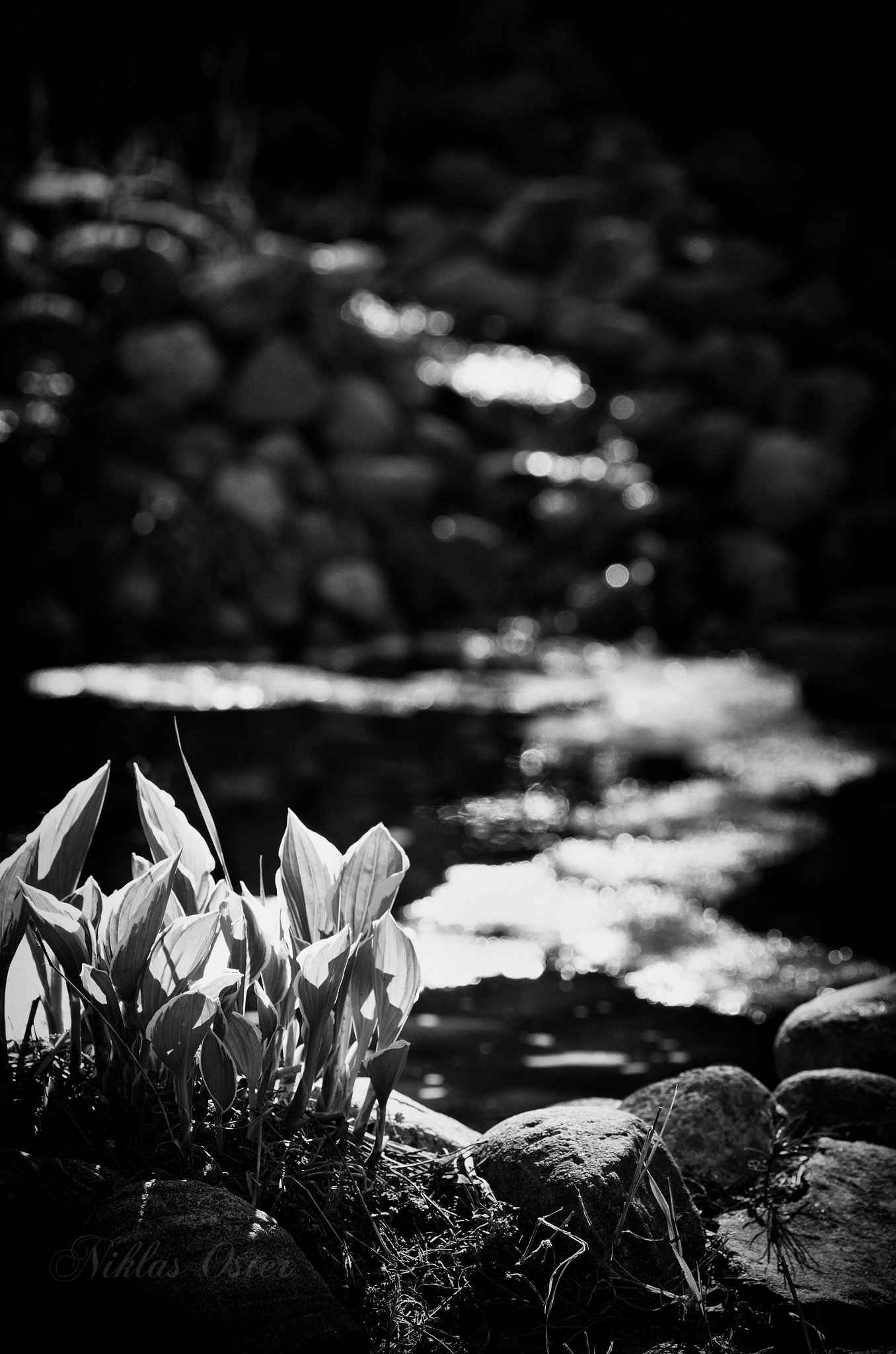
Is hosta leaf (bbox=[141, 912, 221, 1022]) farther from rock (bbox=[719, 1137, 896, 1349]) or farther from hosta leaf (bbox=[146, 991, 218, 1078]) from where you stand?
rock (bbox=[719, 1137, 896, 1349])

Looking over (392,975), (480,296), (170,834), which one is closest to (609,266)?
(480,296)

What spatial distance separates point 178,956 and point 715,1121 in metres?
0.82

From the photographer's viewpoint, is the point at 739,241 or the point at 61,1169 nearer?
the point at 61,1169

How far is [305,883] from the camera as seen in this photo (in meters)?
1.42

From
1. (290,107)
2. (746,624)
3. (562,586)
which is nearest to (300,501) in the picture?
(562,586)

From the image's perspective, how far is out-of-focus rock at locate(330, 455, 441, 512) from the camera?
7117 mm

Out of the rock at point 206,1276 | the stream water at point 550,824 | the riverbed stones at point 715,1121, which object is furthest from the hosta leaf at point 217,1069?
the riverbed stones at point 715,1121

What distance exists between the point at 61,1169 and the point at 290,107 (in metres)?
13.1

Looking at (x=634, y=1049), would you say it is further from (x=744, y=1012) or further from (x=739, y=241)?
(x=739, y=241)

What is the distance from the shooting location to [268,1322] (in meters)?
1.14

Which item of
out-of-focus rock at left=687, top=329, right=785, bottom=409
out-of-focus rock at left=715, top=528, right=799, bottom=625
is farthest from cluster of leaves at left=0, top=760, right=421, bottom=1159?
out-of-focus rock at left=687, top=329, right=785, bottom=409

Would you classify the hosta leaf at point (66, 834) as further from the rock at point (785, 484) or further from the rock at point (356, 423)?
the rock at point (785, 484)

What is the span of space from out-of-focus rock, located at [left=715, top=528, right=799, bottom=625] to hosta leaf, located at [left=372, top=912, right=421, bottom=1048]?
19.9ft

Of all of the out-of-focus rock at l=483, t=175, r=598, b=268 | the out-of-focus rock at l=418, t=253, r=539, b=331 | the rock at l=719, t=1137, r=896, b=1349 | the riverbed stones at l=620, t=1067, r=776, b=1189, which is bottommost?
the rock at l=719, t=1137, r=896, b=1349
